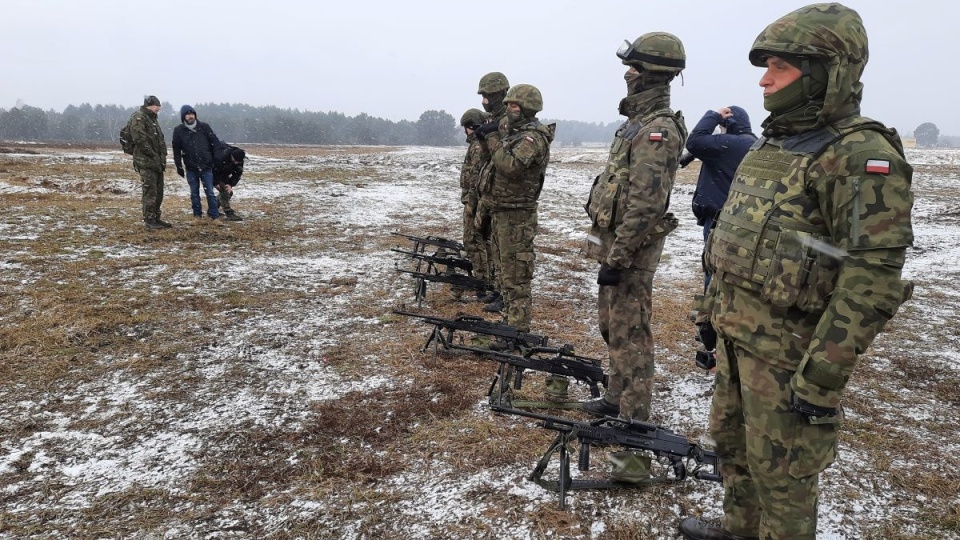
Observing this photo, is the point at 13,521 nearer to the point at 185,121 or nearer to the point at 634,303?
the point at 634,303

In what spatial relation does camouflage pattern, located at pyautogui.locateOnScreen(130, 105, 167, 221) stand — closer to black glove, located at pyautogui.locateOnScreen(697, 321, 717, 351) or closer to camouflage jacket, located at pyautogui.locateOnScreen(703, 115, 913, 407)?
black glove, located at pyautogui.locateOnScreen(697, 321, 717, 351)

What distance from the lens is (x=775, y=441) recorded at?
206 cm

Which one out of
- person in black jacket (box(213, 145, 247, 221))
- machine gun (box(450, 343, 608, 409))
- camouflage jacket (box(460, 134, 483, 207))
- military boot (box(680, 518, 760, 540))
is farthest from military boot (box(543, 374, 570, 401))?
person in black jacket (box(213, 145, 247, 221))

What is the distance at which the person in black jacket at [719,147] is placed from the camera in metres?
4.53

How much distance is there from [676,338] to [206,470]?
478 centimetres

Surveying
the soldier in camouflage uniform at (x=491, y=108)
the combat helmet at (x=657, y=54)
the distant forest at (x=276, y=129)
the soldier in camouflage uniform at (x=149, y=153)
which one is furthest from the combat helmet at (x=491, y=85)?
the distant forest at (x=276, y=129)

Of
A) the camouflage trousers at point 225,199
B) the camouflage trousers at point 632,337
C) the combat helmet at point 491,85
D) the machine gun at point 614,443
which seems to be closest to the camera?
the machine gun at point 614,443

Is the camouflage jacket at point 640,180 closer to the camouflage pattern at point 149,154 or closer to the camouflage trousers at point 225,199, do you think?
the camouflage pattern at point 149,154

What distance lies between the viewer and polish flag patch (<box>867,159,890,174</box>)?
1712 millimetres

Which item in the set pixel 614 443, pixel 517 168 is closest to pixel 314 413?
pixel 614 443

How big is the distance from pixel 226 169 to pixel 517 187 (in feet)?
27.5

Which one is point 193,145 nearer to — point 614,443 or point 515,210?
point 515,210

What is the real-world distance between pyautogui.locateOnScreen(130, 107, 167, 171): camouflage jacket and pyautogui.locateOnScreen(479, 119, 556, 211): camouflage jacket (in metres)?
7.60

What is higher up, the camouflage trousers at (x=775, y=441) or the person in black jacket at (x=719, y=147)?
the person in black jacket at (x=719, y=147)
